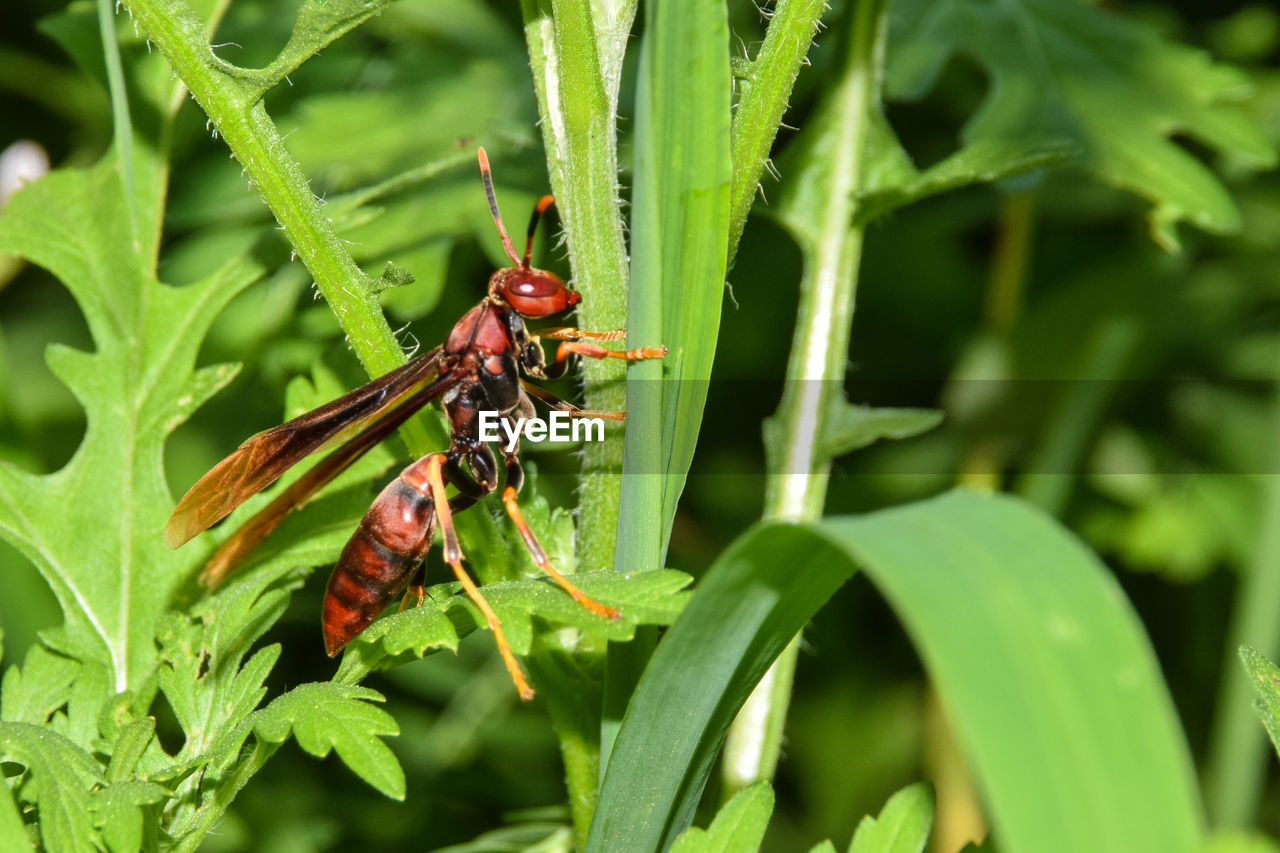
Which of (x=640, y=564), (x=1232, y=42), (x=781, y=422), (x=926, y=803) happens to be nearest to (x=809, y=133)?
(x=781, y=422)

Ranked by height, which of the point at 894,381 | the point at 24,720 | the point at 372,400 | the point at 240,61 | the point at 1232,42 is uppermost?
the point at 240,61

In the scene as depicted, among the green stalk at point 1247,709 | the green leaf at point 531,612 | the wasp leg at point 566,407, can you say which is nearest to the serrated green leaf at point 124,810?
the green leaf at point 531,612

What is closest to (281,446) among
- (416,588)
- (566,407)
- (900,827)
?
(416,588)

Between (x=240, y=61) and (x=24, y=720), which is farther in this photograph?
(x=240, y=61)

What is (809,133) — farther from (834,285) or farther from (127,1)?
(127,1)

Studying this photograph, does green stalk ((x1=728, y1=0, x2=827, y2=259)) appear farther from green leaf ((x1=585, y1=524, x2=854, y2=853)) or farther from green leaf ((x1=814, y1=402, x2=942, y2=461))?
green leaf ((x1=814, y1=402, x2=942, y2=461))

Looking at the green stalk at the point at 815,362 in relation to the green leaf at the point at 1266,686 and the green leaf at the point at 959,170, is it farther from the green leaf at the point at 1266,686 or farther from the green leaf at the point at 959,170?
the green leaf at the point at 1266,686

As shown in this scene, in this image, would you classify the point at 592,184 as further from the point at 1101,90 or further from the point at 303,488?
the point at 1101,90
